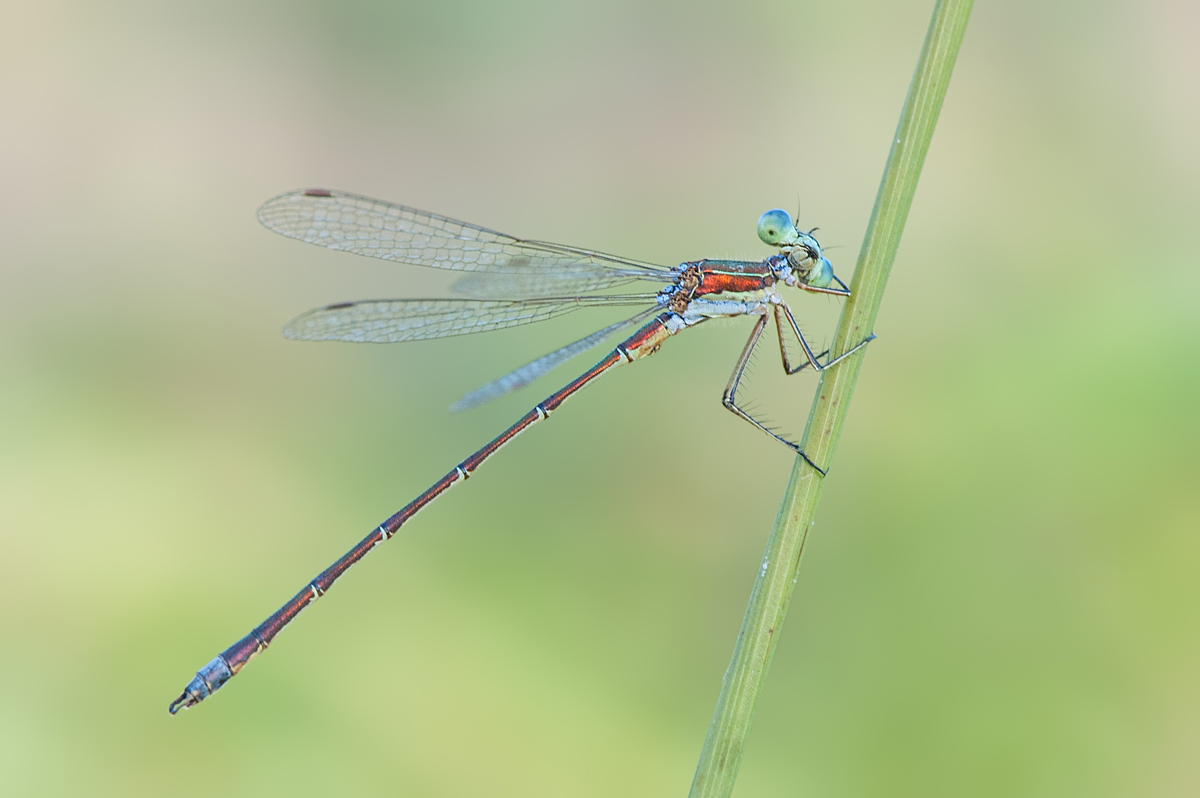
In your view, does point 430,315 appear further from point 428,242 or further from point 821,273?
point 821,273

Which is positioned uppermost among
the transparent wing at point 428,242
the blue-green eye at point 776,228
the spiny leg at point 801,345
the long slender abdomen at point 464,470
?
the blue-green eye at point 776,228

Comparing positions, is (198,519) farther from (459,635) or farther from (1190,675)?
(1190,675)

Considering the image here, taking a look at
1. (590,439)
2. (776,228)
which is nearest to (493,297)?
(776,228)

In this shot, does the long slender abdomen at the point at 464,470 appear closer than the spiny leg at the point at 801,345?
No

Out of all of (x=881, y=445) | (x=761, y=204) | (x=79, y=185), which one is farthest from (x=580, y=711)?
(x=79, y=185)

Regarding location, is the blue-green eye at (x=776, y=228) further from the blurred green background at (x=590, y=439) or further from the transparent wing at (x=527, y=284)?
the blurred green background at (x=590, y=439)

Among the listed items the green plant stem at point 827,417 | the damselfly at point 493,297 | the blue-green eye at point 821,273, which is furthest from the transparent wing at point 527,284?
the green plant stem at point 827,417
